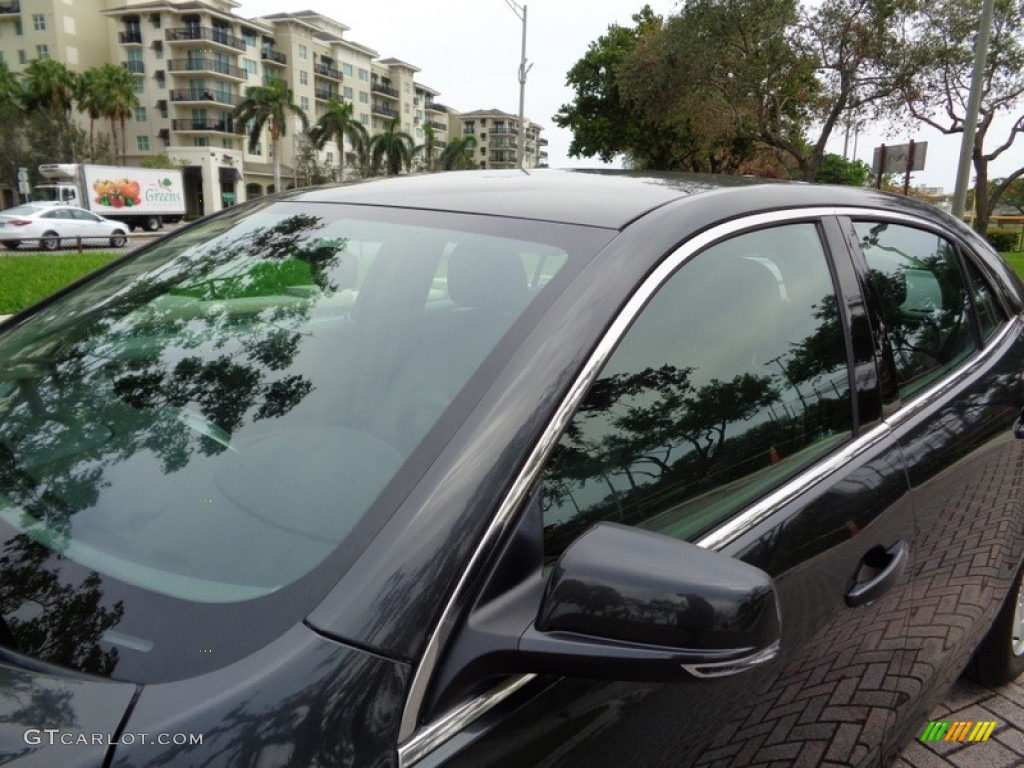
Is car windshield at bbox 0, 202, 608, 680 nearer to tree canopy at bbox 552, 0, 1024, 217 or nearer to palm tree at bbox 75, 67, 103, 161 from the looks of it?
tree canopy at bbox 552, 0, 1024, 217

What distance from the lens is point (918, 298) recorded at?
87.4 inches

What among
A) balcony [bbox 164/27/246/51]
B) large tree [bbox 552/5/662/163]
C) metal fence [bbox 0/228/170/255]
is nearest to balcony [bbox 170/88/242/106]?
balcony [bbox 164/27/246/51]

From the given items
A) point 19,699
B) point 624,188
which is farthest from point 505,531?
point 624,188

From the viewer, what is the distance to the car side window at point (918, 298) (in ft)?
6.62

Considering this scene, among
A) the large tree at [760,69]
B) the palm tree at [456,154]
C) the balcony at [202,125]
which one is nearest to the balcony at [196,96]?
the balcony at [202,125]

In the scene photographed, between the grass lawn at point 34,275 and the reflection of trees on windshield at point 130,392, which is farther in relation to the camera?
the grass lawn at point 34,275

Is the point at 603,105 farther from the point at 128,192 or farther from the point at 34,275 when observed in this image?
the point at 34,275

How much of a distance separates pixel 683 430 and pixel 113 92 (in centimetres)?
6869

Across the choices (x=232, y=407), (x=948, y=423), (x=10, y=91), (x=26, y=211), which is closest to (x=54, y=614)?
(x=232, y=407)

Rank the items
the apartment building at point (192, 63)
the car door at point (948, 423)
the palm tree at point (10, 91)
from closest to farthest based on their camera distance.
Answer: the car door at point (948, 423) < the palm tree at point (10, 91) < the apartment building at point (192, 63)

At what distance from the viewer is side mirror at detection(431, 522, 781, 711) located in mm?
1003

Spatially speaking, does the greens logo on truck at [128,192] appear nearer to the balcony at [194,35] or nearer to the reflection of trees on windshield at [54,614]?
the balcony at [194,35]

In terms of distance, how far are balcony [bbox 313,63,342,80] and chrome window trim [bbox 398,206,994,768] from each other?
8857 centimetres

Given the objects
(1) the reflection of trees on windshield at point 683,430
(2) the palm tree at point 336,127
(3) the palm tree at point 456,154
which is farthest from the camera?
(3) the palm tree at point 456,154
